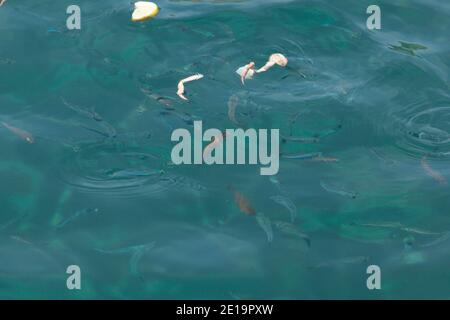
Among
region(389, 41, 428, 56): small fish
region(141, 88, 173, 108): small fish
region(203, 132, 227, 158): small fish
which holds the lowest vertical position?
region(203, 132, 227, 158): small fish

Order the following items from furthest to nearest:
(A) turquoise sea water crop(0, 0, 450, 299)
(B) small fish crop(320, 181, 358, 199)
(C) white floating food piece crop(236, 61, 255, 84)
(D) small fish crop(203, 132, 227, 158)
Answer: (C) white floating food piece crop(236, 61, 255, 84) < (D) small fish crop(203, 132, 227, 158) < (B) small fish crop(320, 181, 358, 199) < (A) turquoise sea water crop(0, 0, 450, 299)

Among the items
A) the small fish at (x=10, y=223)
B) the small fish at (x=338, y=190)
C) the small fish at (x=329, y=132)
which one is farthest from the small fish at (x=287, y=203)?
the small fish at (x=10, y=223)

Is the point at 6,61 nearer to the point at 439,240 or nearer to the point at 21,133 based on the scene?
the point at 21,133

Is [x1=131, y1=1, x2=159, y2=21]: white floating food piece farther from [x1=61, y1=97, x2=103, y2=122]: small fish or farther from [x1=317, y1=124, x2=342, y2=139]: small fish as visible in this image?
[x1=317, y1=124, x2=342, y2=139]: small fish

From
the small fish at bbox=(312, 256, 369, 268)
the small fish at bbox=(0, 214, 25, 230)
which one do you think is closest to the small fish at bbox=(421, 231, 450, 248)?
the small fish at bbox=(312, 256, 369, 268)
